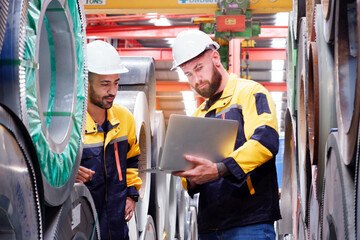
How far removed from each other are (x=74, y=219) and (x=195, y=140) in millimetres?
892

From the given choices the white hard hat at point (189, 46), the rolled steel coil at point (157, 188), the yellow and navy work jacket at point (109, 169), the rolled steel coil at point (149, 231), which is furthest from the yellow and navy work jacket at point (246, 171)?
the rolled steel coil at point (157, 188)

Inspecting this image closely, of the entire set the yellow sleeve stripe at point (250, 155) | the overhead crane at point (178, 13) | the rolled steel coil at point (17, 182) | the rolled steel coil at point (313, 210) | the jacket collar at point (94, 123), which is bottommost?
the rolled steel coil at point (313, 210)

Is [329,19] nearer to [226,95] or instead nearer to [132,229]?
[226,95]

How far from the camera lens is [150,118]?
485 centimetres

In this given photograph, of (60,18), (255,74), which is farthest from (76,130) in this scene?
(255,74)

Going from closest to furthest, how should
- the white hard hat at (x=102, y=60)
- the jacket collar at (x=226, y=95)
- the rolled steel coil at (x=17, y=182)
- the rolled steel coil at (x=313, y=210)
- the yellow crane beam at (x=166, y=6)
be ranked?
the rolled steel coil at (x=17, y=182) → the rolled steel coil at (x=313, y=210) → the jacket collar at (x=226, y=95) → the white hard hat at (x=102, y=60) → the yellow crane beam at (x=166, y=6)

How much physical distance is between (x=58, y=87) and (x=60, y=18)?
0.81ft

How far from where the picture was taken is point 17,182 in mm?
1261

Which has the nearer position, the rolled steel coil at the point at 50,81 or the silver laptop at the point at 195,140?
the rolled steel coil at the point at 50,81

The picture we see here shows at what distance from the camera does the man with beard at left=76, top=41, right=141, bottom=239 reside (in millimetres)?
3086

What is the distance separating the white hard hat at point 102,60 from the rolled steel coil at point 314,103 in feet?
4.33

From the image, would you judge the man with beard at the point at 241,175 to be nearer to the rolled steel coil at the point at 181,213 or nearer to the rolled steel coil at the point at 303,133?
the rolled steel coil at the point at 303,133

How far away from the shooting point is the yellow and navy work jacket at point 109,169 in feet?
10.1

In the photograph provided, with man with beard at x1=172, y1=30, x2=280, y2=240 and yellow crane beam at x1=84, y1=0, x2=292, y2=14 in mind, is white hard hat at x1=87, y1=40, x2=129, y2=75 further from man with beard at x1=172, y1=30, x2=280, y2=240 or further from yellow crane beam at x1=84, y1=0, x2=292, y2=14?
yellow crane beam at x1=84, y1=0, x2=292, y2=14
